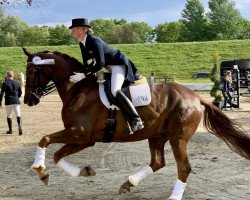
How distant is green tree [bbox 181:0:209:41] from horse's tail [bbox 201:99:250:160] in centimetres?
10100

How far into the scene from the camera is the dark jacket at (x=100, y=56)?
24.8 ft

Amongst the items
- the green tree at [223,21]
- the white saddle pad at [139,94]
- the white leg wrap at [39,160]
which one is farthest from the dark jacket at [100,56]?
the green tree at [223,21]

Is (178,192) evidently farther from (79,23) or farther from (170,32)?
(170,32)

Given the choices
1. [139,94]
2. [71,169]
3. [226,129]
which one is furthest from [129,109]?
[226,129]

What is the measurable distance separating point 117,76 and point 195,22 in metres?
105

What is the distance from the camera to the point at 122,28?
128375 mm

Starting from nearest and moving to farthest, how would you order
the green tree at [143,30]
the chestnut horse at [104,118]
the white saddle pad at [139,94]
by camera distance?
the chestnut horse at [104,118]
the white saddle pad at [139,94]
the green tree at [143,30]

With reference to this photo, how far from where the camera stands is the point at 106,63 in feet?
26.1

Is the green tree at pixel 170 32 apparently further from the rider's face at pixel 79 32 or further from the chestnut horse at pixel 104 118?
the rider's face at pixel 79 32

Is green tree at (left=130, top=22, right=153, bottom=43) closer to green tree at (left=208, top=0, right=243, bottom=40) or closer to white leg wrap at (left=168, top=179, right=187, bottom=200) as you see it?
green tree at (left=208, top=0, right=243, bottom=40)

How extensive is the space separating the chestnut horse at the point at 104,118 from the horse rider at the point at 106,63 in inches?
7.2

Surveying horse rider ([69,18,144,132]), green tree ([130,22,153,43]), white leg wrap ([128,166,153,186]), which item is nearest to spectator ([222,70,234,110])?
white leg wrap ([128,166,153,186])

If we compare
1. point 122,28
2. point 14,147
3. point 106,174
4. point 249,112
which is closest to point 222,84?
point 249,112

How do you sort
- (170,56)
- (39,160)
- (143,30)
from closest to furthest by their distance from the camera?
(39,160) → (170,56) → (143,30)
